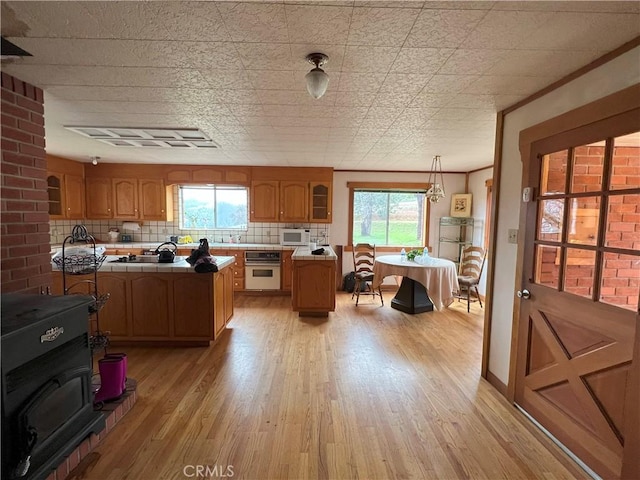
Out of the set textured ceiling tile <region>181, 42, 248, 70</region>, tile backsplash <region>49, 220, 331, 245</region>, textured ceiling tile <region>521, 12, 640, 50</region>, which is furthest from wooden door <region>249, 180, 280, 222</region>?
textured ceiling tile <region>521, 12, 640, 50</region>

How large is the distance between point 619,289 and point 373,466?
1573 mm

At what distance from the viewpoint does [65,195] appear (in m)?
4.81

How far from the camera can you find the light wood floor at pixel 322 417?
5.55 ft

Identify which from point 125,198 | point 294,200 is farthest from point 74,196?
point 294,200

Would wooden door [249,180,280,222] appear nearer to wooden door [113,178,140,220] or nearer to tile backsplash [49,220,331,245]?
tile backsplash [49,220,331,245]

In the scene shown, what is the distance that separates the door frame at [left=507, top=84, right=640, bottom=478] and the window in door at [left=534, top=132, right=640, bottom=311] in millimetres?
120

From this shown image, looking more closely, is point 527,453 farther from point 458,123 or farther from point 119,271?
point 119,271

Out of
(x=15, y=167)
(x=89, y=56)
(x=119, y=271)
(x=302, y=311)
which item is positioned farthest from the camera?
(x=302, y=311)

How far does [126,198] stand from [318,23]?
508 cm

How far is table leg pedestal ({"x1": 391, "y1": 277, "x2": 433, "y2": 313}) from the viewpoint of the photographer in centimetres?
443


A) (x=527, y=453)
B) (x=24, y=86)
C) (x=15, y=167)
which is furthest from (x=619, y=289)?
(x=24, y=86)

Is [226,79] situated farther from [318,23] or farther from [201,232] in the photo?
[201,232]

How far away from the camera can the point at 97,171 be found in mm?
5188

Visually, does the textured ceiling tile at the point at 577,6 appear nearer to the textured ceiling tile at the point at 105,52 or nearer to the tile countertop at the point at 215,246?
the textured ceiling tile at the point at 105,52
